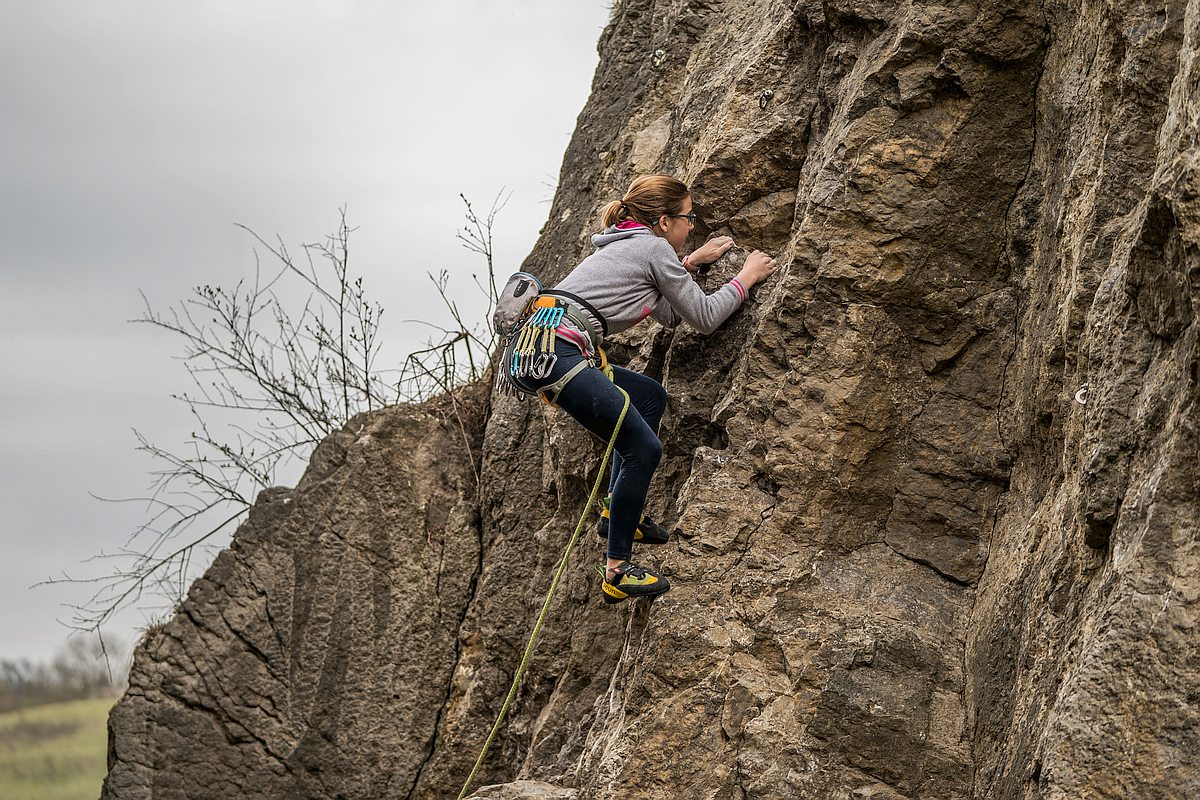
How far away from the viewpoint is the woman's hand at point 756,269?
234 inches

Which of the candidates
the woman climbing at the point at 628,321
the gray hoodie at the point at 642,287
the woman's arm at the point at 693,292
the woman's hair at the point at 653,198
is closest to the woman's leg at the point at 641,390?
the woman climbing at the point at 628,321

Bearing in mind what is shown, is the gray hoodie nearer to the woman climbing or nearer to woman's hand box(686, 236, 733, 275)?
the woman climbing

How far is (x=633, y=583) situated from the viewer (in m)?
5.35

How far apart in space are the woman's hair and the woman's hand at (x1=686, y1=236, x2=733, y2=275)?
0.27 metres

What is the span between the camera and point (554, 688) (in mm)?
7070

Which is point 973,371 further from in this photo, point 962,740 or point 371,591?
point 371,591

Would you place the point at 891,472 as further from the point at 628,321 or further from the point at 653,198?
the point at 653,198

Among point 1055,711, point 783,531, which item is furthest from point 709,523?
point 1055,711

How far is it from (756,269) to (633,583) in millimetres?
1670

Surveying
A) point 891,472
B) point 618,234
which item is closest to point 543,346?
point 618,234

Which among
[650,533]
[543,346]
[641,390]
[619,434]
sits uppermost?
[543,346]

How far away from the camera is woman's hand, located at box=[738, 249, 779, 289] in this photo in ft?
19.5

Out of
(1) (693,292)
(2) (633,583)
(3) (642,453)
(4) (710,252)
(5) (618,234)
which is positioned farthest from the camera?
(4) (710,252)

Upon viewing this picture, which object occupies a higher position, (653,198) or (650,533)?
(653,198)
